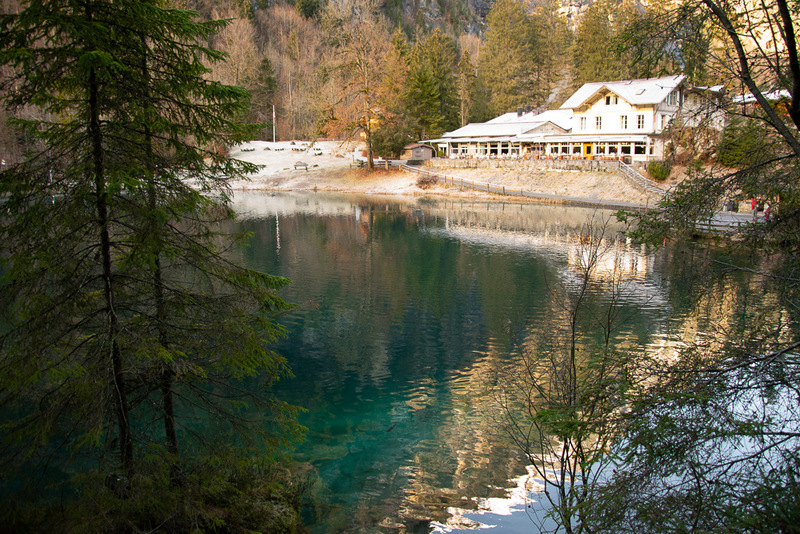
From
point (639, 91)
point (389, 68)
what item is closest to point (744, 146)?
point (639, 91)

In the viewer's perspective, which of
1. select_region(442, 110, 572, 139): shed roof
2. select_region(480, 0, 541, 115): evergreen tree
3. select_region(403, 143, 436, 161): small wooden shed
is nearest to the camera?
select_region(442, 110, 572, 139): shed roof

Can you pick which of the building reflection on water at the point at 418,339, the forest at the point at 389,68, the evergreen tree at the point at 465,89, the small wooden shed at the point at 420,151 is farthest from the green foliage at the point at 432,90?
the building reflection on water at the point at 418,339

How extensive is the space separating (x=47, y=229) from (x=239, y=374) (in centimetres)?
336

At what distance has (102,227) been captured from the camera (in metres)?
6.96

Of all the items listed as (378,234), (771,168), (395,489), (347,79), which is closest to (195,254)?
(395,489)

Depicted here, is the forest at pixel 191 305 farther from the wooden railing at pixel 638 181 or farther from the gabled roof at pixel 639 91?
the gabled roof at pixel 639 91

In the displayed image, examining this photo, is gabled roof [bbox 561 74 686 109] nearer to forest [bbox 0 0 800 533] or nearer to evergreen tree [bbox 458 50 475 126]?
evergreen tree [bbox 458 50 475 126]

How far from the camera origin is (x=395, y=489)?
1094cm

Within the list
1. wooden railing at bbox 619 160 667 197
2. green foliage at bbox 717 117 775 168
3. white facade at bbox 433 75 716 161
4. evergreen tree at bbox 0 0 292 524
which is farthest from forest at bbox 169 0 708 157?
green foliage at bbox 717 117 775 168

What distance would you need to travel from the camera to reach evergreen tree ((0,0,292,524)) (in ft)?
21.4

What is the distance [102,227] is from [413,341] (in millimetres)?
12398

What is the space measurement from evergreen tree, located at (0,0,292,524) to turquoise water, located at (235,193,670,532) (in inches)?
89.5

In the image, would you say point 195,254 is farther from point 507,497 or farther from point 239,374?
point 507,497

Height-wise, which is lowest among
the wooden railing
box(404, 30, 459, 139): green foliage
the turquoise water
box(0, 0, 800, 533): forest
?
the turquoise water
